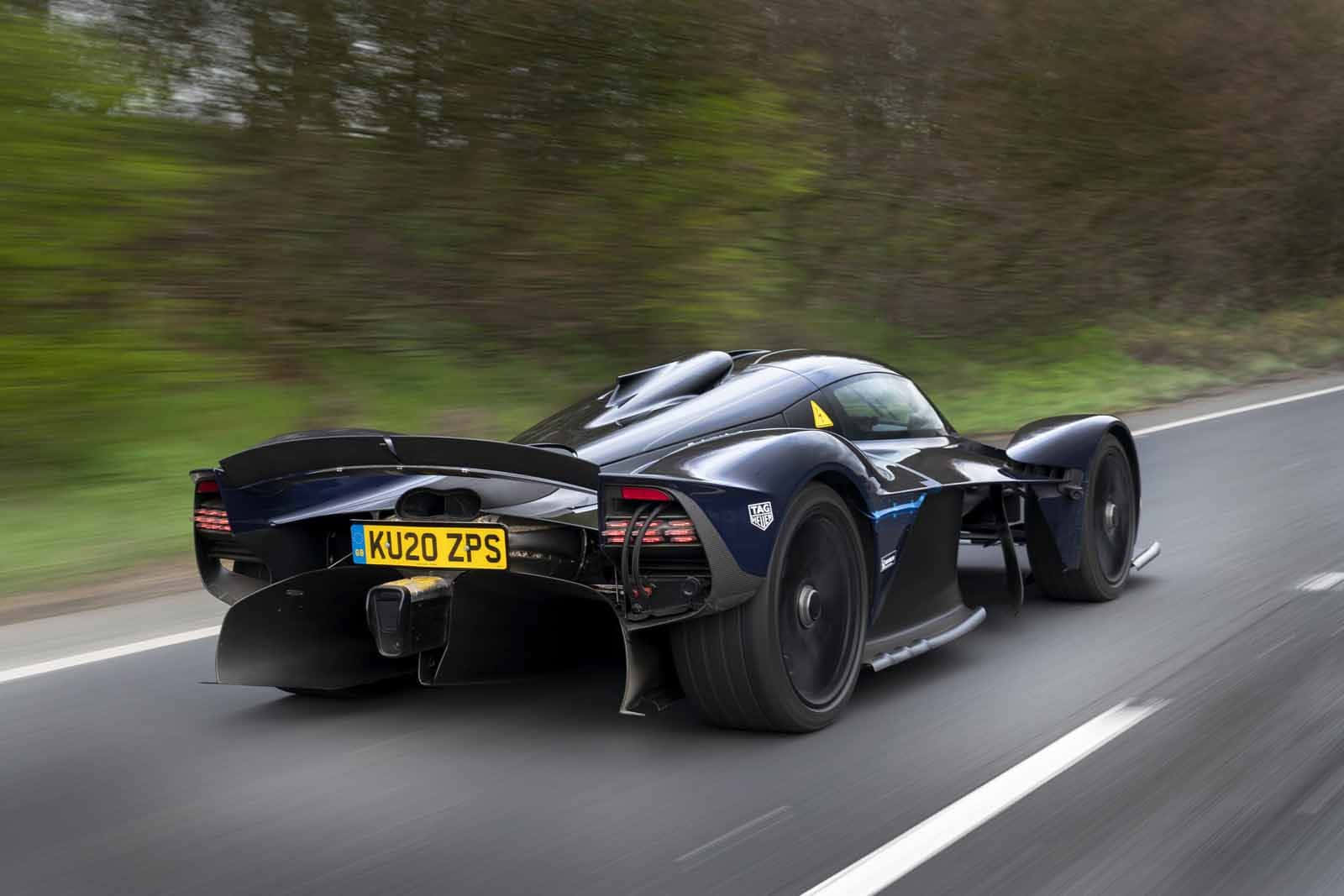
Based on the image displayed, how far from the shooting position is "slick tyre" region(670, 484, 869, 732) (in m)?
3.83

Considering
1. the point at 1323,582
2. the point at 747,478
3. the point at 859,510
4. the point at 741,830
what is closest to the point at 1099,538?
the point at 1323,582

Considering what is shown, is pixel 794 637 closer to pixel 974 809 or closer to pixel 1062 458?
pixel 974 809

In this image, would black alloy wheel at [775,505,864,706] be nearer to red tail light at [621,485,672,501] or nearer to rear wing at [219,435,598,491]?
red tail light at [621,485,672,501]

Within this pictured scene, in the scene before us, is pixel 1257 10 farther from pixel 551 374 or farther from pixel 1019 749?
pixel 1019 749

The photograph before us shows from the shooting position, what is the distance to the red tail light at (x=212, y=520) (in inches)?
173

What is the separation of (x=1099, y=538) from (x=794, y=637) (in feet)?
7.31

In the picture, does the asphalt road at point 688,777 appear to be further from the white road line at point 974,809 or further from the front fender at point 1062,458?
the front fender at point 1062,458

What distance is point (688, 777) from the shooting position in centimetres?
375

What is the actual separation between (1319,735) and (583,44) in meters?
9.92

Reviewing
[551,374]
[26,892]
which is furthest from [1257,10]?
[26,892]

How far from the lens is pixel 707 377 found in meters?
4.80

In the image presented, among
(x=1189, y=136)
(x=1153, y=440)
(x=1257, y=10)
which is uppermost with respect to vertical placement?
(x=1257, y=10)

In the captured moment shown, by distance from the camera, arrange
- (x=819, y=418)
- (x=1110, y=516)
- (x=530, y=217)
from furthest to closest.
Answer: (x=530, y=217) < (x=1110, y=516) < (x=819, y=418)

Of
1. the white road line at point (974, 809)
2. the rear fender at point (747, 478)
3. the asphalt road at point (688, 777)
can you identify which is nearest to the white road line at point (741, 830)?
the asphalt road at point (688, 777)
